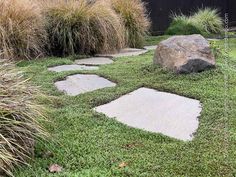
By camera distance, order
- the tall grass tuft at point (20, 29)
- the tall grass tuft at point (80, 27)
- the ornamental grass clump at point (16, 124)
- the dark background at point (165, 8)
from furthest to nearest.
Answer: the dark background at point (165, 8)
the tall grass tuft at point (80, 27)
the tall grass tuft at point (20, 29)
the ornamental grass clump at point (16, 124)

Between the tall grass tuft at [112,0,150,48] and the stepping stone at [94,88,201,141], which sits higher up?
the tall grass tuft at [112,0,150,48]

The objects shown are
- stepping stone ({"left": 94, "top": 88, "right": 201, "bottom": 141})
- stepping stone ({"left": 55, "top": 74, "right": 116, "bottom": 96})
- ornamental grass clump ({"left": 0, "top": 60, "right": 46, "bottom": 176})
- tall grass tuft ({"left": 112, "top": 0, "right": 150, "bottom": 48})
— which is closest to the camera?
ornamental grass clump ({"left": 0, "top": 60, "right": 46, "bottom": 176})

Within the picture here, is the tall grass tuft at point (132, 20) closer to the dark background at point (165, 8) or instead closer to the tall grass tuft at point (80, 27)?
the tall grass tuft at point (80, 27)

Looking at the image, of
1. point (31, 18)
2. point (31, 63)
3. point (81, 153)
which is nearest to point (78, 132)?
point (81, 153)

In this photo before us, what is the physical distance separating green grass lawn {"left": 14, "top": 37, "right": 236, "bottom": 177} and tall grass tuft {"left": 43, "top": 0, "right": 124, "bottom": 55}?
1960 millimetres

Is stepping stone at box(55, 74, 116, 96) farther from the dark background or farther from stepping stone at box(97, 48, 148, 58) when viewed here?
the dark background

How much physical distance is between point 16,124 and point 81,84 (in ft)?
6.24

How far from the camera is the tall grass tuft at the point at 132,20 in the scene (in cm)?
800

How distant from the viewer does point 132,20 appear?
8086 millimetres

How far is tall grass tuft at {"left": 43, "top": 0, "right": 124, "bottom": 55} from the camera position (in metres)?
6.82

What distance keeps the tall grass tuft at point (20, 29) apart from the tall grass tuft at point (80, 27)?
1.12ft

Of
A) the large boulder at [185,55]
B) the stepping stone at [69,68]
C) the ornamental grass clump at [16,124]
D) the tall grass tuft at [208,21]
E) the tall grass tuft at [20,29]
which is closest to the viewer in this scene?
the ornamental grass clump at [16,124]

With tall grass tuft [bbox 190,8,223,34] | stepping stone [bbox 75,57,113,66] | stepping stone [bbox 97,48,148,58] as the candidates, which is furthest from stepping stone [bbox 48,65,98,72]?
tall grass tuft [bbox 190,8,223,34]

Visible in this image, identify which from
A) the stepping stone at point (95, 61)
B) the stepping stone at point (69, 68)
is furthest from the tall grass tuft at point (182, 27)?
the stepping stone at point (69, 68)
